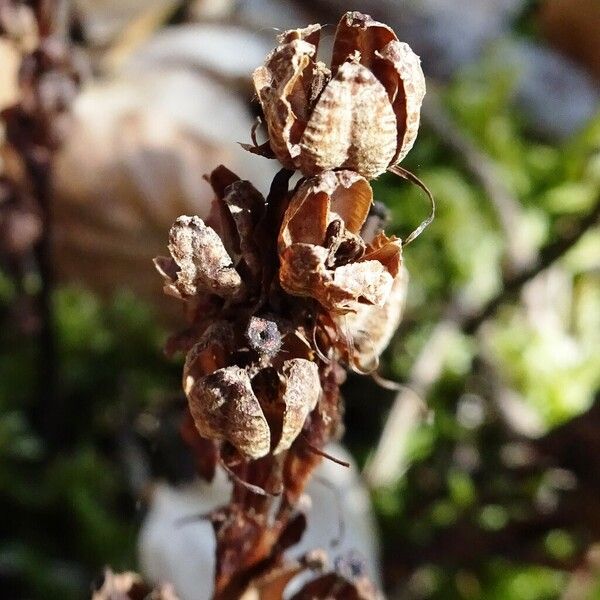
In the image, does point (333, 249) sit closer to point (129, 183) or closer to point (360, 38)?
point (360, 38)

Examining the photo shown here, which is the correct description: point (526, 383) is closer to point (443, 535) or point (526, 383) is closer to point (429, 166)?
point (443, 535)

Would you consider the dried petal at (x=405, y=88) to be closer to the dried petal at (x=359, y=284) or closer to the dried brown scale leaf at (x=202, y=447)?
the dried petal at (x=359, y=284)

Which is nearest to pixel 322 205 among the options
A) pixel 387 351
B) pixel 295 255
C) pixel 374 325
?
pixel 295 255

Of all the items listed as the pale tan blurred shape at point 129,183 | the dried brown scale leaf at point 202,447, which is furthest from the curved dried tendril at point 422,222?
the pale tan blurred shape at point 129,183

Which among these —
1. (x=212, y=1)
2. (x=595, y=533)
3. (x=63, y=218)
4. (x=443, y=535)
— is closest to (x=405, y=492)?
(x=443, y=535)

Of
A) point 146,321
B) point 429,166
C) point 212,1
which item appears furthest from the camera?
point 212,1

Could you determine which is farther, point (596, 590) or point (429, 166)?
point (429, 166)
